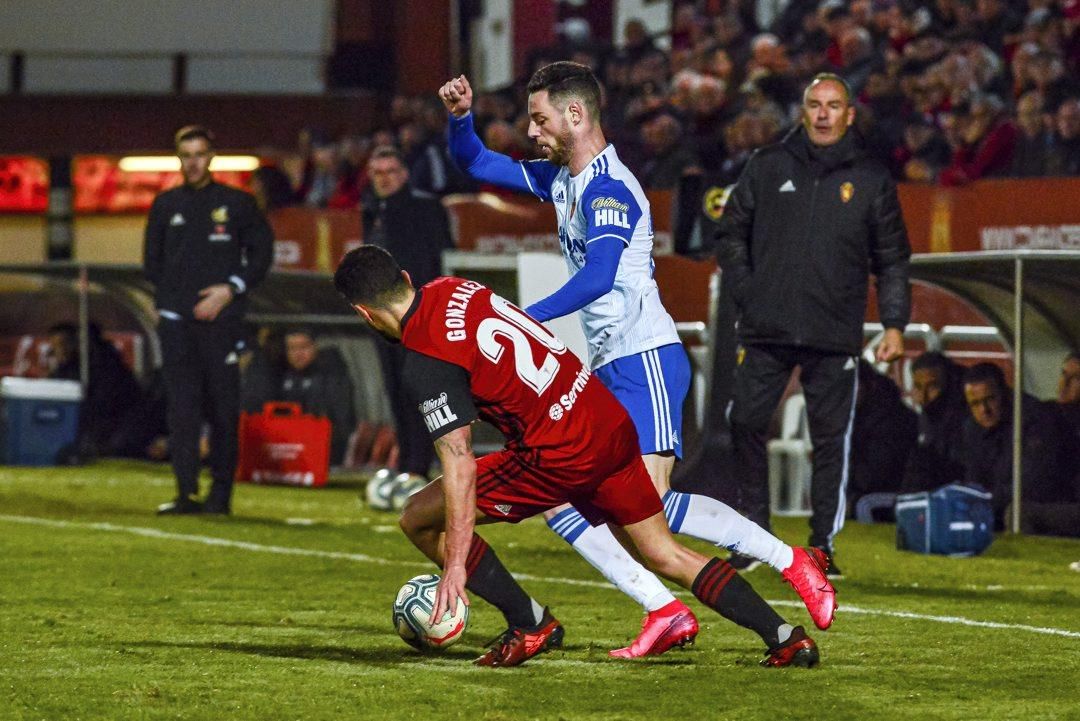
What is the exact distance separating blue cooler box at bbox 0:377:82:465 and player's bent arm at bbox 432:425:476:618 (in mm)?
11111

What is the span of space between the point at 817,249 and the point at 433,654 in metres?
2.99

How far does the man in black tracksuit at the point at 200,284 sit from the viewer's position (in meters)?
11.5

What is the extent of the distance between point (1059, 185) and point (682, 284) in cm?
270

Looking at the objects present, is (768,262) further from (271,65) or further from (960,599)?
(271,65)

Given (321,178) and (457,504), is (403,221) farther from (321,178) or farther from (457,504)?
(321,178)

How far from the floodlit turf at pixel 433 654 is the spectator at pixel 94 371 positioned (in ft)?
19.7

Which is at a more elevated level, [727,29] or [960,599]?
[727,29]

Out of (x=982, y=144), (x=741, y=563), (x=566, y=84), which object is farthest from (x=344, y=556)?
(x=982, y=144)

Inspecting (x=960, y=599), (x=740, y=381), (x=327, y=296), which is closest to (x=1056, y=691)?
(x=960, y=599)

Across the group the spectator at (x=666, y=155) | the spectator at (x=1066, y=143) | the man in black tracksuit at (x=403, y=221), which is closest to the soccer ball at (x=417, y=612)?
the man in black tracksuit at (x=403, y=221)

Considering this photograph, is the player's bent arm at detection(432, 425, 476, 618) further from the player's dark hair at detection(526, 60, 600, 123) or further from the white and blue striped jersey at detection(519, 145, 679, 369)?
the player's dark hair at detection(526, 60, 600, 123)

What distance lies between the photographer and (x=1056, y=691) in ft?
18.7

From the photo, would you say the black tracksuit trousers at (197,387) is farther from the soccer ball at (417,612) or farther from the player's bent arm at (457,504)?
the player's bent arm at (457,504)

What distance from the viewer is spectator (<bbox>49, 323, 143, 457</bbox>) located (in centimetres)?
1698
